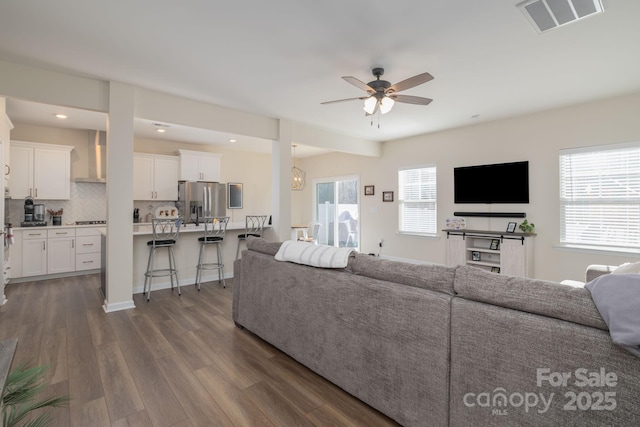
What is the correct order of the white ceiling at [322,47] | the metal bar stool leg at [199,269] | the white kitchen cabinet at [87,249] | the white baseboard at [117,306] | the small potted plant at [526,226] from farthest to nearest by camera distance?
the white kitchen cabinet at [87,249] → the small potted plant at [526,226] → the metal bar stool leg at [199,269] → the white baseboard at [117,306] → the white ceiling at [322,47]

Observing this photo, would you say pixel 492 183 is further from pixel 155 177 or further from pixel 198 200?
pixel 155 177

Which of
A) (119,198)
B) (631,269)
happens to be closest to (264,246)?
(119,198)

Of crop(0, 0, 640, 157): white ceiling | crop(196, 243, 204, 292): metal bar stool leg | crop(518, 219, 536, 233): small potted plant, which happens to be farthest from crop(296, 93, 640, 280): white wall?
crop(196, 243, 204, 292): metal bar stool leg

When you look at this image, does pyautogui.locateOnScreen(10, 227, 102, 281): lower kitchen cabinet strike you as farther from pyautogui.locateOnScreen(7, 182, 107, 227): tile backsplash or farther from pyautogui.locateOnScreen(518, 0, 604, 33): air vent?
pyautogui.locateOnScreen(518, 0, 604, 33): air vent

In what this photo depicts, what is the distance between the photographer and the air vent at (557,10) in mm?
2191

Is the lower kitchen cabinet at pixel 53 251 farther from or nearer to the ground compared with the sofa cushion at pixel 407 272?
nearer to the ground

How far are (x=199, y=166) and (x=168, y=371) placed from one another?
5313 millimetres

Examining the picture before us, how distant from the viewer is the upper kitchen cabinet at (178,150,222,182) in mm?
6676

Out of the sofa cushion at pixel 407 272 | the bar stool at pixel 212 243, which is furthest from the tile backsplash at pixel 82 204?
the sofa cushion at pixel 407 272

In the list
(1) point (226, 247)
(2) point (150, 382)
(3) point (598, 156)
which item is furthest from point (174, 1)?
(3) point (598, 156)

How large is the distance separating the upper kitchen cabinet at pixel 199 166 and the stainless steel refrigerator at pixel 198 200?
149mm

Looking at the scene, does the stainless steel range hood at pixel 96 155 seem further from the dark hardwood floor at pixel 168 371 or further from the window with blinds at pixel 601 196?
the window with blinds at pixel 601 196

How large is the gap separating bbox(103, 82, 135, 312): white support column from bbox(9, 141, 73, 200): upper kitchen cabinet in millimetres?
2866

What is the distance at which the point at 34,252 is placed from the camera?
5.05m
